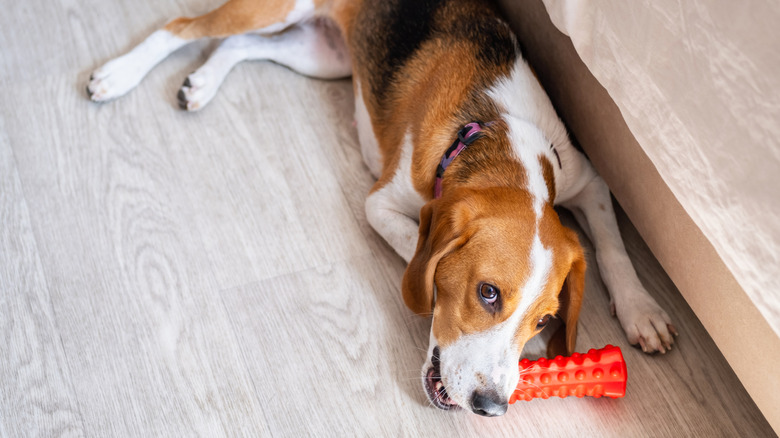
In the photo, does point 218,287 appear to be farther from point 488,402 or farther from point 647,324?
point 647,324

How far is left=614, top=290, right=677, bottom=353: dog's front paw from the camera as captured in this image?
232cm

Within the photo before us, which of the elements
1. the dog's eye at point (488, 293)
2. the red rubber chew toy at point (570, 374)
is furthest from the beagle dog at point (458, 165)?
the red rubber chew toy at point (570, 374)

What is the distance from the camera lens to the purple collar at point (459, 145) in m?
2.30

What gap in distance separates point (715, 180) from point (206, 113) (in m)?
1.95

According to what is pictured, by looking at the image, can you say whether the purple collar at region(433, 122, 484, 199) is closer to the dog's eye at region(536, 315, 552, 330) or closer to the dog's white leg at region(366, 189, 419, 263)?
the dog's white leg at region(366, 189, 419, 263)

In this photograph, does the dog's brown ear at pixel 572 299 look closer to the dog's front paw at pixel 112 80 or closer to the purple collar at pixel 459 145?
the purple collar at pixel 459 145

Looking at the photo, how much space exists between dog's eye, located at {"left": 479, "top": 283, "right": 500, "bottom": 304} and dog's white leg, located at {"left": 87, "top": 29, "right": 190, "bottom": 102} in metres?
1.77

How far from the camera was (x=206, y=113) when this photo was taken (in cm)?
290

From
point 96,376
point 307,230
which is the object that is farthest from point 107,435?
point 307,230

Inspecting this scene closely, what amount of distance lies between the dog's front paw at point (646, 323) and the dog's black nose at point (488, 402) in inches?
25.7

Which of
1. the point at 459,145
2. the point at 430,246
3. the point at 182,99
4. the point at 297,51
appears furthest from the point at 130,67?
the point at 430,246

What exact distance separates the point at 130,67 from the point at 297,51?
69cm

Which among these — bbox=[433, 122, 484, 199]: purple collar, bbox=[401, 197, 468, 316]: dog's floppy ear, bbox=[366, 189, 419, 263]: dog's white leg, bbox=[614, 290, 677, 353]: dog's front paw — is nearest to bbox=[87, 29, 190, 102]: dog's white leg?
bbox=[366, 189, 419, 263]: dog's white leg

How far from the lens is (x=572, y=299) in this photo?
2.12m
